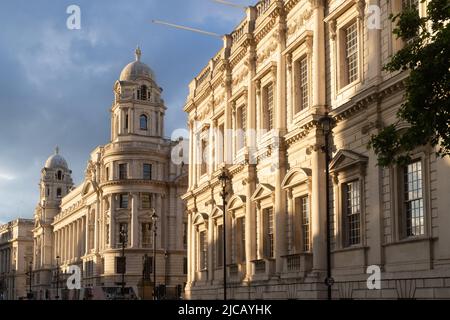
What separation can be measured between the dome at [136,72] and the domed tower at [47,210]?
51.9m

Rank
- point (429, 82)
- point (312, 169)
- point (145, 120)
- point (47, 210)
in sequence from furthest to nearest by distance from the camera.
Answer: point (47, 210) → point (145, 120) → point (312, 169) → point (429, 82)

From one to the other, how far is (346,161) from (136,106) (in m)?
72.8

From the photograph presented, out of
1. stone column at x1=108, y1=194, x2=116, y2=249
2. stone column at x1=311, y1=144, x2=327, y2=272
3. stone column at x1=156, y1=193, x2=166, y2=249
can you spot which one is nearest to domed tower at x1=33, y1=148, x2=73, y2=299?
stone column at x1=108, y1=194, x2=116, y2=249

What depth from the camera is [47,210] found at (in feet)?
488

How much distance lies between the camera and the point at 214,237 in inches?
1955

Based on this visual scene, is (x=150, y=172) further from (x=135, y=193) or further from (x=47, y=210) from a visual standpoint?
(x=47, y=210)

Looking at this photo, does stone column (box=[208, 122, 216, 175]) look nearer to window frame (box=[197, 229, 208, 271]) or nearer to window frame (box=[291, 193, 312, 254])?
window frame (box=[197, 229, 208, 271])

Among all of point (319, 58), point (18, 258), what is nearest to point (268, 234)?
point (319, 58)

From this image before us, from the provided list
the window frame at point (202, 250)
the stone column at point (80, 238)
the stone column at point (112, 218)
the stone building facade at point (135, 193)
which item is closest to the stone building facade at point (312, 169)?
the window frame at point (202, 250)

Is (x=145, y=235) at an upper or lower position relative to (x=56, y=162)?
lower

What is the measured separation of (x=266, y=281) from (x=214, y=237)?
11.4 m

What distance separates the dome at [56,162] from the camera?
155250 mm
